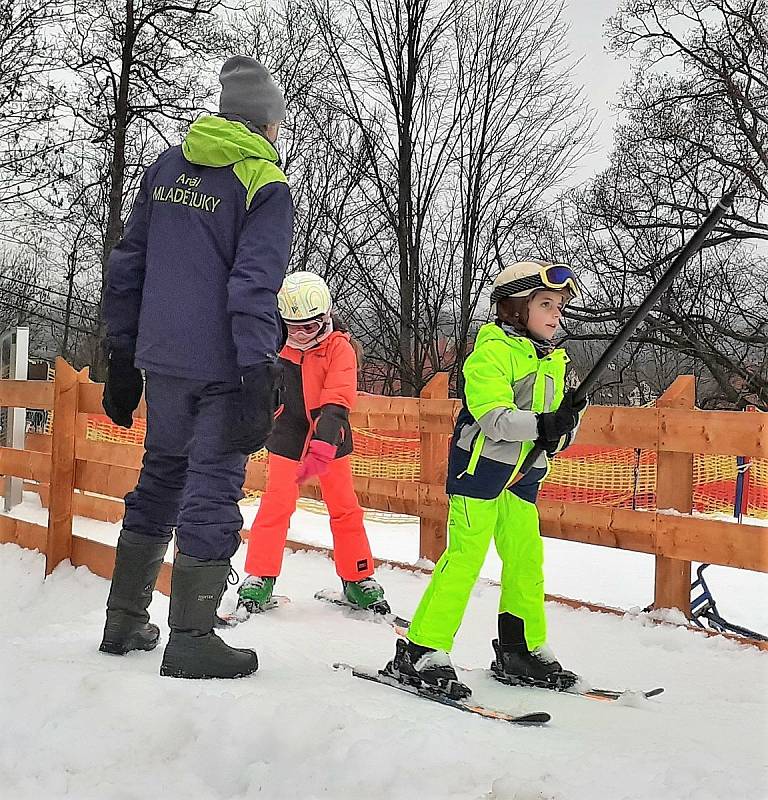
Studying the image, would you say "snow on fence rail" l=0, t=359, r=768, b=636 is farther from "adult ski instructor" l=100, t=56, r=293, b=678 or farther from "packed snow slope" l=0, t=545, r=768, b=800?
"adult ski instructor" l=100, t=56, r=293, b=678

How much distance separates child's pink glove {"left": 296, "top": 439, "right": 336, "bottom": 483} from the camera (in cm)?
432

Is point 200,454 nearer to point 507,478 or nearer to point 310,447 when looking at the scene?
point 507,478

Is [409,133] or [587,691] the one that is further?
[409,133]

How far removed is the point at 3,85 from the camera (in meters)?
11.8

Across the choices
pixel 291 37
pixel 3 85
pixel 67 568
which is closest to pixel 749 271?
pixel 291 37

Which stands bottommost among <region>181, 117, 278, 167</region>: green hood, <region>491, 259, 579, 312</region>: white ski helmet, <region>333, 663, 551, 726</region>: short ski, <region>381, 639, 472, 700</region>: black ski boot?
<region>333, 663, 551, 726</region>: short ski

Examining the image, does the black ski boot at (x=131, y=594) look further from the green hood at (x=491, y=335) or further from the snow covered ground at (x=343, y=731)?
the green hood at (x=491, y=335)

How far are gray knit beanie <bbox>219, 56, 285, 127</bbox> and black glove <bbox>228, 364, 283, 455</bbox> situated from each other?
1.06 metres

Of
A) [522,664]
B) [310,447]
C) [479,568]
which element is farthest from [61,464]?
[522,664]

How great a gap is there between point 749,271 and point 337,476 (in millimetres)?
9071

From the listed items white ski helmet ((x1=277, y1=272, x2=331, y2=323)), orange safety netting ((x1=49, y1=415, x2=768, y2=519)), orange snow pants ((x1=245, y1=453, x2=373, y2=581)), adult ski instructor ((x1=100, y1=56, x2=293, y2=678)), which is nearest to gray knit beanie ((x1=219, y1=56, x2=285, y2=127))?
adult ski instructor ((x1=100, y1=56, x2=293, y2=678))

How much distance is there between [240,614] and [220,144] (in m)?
2.41

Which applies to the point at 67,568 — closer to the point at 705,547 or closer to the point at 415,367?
the point at 705,547

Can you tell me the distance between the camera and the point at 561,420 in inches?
120
